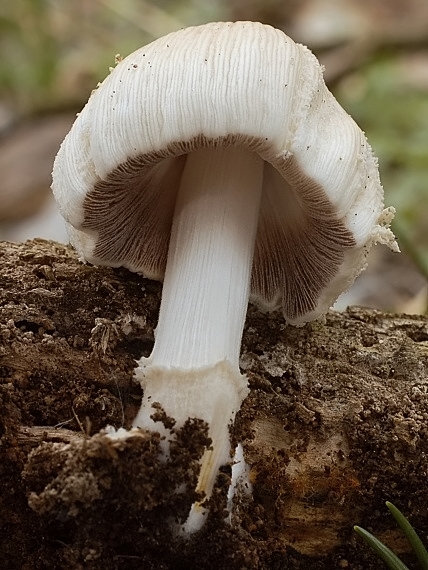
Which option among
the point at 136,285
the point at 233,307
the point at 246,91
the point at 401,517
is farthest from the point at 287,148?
the point at 401,517

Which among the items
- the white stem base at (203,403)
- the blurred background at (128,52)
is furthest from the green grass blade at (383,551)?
the blurred background at (128,52)

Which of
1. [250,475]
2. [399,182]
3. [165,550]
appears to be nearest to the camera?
[165,550]

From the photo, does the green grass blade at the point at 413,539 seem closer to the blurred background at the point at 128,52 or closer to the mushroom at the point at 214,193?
the mushroom at the point at 214,193

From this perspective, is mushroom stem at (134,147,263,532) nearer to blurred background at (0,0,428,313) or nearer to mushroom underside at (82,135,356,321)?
mushroom underside at (82,135,356,321)

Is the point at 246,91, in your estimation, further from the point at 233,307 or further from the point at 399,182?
the point at 399,182

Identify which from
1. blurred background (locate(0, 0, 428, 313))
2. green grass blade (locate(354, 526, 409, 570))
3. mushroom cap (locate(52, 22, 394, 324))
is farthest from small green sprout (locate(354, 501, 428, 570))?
blurred background (locate(0, 0, 428, 313))

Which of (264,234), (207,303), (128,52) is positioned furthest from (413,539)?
(128,52)
